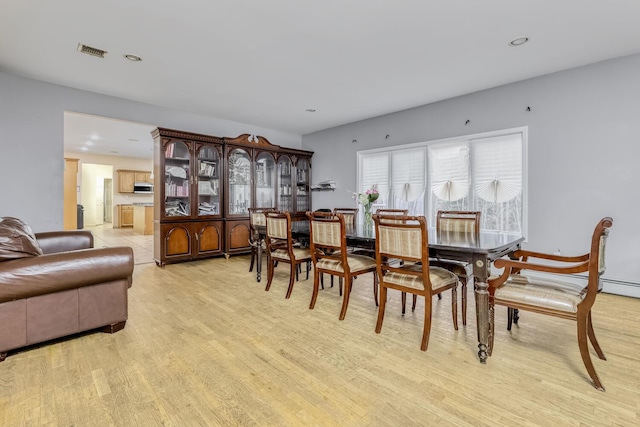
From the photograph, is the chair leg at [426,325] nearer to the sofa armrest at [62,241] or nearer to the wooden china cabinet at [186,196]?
the sofa armrest at [62,241]

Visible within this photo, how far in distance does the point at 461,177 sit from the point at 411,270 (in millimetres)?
2716

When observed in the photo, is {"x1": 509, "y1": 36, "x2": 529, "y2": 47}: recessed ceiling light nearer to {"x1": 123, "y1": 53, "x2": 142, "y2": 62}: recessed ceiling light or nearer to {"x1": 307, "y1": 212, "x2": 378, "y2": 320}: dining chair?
{"x1": 307, "y1": 212, "x2": 378, "y2": 320}: dining chair

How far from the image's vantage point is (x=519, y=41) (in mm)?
2830

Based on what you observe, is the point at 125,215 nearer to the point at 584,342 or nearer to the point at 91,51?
the point at 91,51

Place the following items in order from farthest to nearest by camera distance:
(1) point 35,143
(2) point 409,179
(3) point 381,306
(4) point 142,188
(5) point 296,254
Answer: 1. (4) point 142,188
2. (2) point 409,179
3. (1) point 35,143
4. (5) point 296,254
5. (3) point 381,306

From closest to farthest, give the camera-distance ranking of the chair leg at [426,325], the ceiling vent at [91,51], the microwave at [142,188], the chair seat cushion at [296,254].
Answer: the chair leg at [426,325] → the ceiling vent at [91,51] → the chair seat cushion at [296,254] → the microwave at [142,188]

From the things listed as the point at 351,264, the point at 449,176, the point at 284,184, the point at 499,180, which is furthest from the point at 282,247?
the point at 499,180

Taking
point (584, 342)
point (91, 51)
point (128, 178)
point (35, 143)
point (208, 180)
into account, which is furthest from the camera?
point (128, 178)

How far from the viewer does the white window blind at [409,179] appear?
482 centimetres

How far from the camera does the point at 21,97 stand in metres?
3.68

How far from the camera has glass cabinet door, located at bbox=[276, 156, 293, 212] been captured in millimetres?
6059

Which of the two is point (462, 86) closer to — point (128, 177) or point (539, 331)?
point (539, 331)

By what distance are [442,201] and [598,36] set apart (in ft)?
7.95

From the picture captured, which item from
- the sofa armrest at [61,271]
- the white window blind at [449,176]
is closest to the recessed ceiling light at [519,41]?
the white window blind at [449,176]
